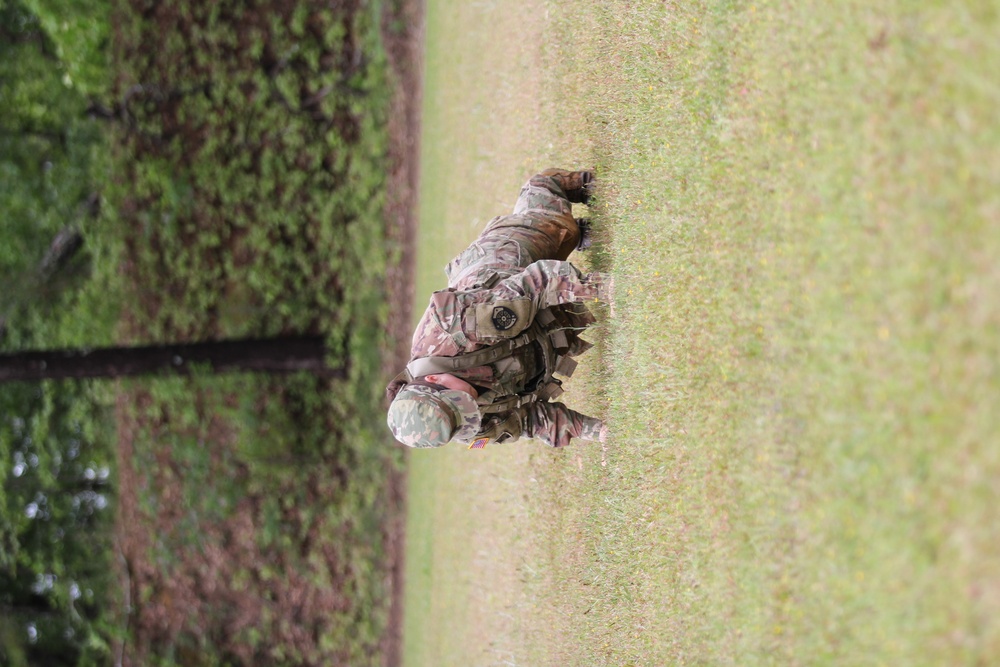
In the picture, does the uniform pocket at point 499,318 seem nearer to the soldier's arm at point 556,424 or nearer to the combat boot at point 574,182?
the soldier's arm at point 556,424

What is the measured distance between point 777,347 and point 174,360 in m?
10.1

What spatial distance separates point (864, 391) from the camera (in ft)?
13.1

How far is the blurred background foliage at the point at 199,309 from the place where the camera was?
14562 mm

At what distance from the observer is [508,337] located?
243 inches

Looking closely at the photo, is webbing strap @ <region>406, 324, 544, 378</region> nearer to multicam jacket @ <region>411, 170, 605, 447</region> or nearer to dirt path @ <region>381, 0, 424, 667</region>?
multicam jacket @ <region>411, 170, 605, 447</region>

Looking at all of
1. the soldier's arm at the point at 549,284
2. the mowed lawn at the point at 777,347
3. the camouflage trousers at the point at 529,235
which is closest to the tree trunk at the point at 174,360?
the mowed lawn at the point at 777,347

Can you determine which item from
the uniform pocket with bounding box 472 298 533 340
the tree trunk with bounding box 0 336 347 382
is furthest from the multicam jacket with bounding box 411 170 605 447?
the tree trunk with bounding box 0 336 347 382

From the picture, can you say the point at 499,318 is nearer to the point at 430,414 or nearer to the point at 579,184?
the point at 430,414

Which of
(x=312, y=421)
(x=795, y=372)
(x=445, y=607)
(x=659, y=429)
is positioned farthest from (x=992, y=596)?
(x=312, y=421)

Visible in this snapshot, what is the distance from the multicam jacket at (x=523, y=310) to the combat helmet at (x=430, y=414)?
10.1 inches

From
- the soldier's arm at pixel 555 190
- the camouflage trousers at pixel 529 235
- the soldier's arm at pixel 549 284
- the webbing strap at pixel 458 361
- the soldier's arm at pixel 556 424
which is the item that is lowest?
the soldier's arm at pixel 556 424

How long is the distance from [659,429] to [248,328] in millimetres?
10174

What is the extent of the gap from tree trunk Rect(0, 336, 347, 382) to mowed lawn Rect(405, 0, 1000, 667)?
6.22 meters

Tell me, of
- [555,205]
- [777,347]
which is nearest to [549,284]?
[555,205]
